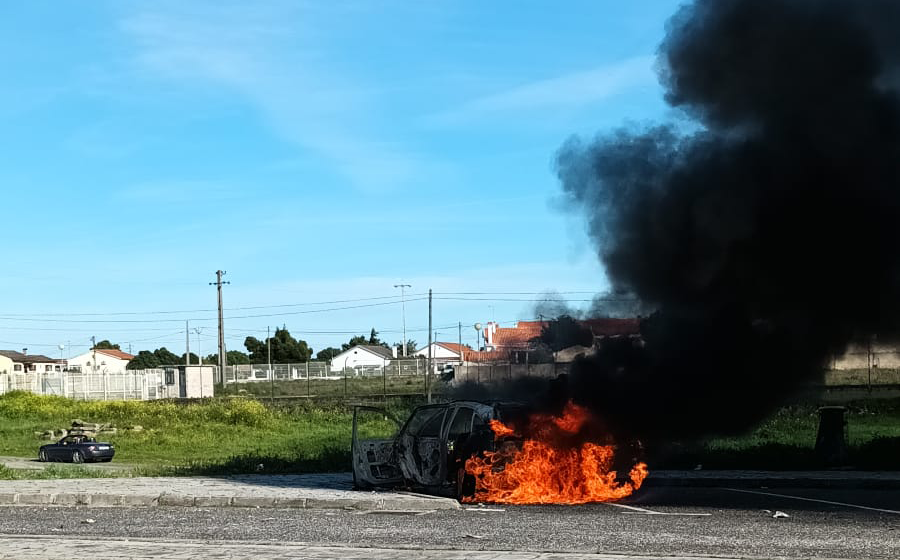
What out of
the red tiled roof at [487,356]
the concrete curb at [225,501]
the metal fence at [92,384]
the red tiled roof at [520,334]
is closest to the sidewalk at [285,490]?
the concrete curb at [225,501]

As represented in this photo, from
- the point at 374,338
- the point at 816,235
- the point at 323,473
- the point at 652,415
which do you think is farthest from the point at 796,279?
the point at 374,338

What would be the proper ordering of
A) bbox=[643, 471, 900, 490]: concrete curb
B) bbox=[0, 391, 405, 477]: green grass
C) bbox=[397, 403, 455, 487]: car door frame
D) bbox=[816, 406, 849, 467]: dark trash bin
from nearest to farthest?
1. bbox=[397, 403, 455, 487]: car door frame
2. bbox=[643, 471, 900, 490]: concrete curb
3. bbox=[816, 406, 849, 467]: dark trash bin
4. bbox=[0, 391, 405, 477]: green grass

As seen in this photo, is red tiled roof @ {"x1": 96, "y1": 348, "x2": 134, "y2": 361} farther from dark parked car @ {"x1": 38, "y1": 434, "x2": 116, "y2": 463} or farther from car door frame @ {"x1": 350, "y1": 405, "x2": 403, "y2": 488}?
car door frame @ {"x1": 350, "y1": 405, "x2": 403, "y2": 488}

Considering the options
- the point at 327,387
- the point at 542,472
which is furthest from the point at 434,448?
the point at 327,387

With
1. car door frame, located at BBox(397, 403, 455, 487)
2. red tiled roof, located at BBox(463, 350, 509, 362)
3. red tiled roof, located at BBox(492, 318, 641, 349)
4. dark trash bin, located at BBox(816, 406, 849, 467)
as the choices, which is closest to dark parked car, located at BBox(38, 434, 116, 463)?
red tiled roof, located at BBox(463, 350, 509, 362)

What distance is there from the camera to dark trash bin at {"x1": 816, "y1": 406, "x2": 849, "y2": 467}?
16844 millimetres

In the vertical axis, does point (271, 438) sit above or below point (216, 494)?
below

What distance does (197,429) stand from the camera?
34.7m

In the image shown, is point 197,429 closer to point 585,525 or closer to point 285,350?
point 585,525

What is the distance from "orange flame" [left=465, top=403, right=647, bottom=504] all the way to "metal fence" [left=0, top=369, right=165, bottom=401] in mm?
45554

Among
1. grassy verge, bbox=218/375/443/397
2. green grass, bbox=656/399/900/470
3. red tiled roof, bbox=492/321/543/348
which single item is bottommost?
green grass, bbox=656/399/900/470

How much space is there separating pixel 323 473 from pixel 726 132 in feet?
31.2

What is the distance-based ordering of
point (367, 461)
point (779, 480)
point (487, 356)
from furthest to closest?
point (487, 356) < point (367, 461) < point (779, 480)

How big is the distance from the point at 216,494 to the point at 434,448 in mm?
3205
